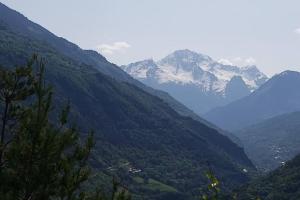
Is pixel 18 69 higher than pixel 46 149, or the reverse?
pixel 18 69

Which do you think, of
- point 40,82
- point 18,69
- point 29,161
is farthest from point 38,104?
point 18,69

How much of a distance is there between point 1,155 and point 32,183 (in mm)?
4207

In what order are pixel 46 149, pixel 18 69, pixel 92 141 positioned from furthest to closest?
1. pixel 18 69
2. pixel 92 141
3. pixel 46 149

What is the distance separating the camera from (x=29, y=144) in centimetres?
2941

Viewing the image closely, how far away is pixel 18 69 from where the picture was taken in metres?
36.4

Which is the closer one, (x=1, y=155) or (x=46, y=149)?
(x=46, y=149)

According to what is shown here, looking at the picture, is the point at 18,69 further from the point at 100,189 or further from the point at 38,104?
the point at 100,189

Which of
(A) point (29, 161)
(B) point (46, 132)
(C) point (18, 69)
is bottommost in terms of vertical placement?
(A) point (29, 161)

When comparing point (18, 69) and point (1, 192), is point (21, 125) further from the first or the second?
point (18, 69)

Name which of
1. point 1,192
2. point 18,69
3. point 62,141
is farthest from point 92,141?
point 18,69

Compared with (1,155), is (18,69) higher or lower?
higher

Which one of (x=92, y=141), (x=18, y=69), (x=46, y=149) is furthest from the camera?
(x=18, y=69)

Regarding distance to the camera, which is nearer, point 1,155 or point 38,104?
point 38,104

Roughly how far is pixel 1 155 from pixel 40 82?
6311mm
